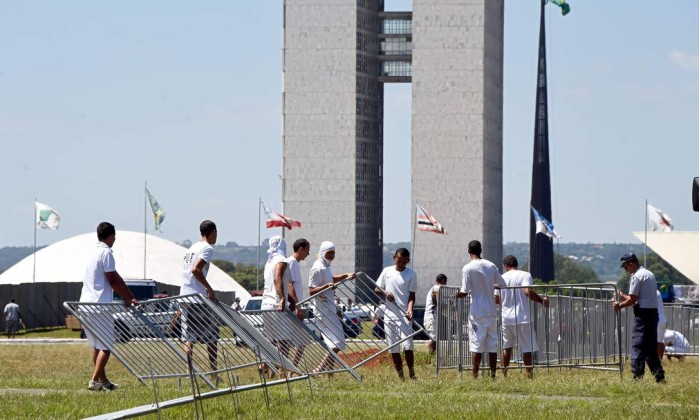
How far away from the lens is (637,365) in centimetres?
1669

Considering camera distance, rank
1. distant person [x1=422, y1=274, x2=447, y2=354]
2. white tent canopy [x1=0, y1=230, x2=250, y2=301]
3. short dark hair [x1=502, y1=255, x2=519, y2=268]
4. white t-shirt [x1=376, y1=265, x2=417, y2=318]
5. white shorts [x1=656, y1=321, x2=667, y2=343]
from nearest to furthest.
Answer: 1. white t-shirt [x1=376, y1=265, x2=417, y2=318]
2. short dark hair [x1=502, y1=255, x2=519, y2=268]
3. white shorts [x1=656, y1=321, x2=667, y2=343]
4. distant person [x1=422, y1=274, x2=447, y2=354]
5. white tent canopy [x1=0, y1=230, x2=250, y2=301]

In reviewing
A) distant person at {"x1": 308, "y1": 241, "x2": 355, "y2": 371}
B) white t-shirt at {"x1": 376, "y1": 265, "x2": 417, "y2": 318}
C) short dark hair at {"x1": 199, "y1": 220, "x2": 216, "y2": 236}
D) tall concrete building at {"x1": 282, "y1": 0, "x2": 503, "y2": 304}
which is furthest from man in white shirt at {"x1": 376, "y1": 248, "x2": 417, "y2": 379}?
tall concrete building at {"x1": 282, "y1": 0, "x2": 503, "y2": 304}

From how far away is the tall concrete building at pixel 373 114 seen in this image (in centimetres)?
10250

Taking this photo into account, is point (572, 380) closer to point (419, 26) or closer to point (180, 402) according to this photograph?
point (180, 402)

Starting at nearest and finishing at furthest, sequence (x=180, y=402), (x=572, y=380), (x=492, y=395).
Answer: (x=180, y=402) < (x=492, y=395) < (x=572, y=380)

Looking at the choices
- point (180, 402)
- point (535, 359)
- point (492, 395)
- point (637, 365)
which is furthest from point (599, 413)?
point (535, 359)

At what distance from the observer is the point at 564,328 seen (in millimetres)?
19453

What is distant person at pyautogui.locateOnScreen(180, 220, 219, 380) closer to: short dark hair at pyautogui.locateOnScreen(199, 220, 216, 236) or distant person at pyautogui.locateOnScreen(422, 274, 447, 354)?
short dark hair at pyautogui.locateOnScreen(199, 220, 216, 236)

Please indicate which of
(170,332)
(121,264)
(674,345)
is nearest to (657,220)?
(121,264)

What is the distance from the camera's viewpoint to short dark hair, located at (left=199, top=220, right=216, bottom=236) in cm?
1586

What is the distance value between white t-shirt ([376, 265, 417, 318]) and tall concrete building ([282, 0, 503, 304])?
84.6 metres

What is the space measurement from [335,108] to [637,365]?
88155 mm

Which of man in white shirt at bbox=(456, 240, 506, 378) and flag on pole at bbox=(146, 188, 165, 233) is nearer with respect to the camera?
man in white shirt at bbox=(456, 240, 506, 378)

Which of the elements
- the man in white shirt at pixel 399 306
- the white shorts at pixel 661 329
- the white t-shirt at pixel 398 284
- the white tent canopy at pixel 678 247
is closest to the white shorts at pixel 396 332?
the man in white shirt at pixel 399 306
